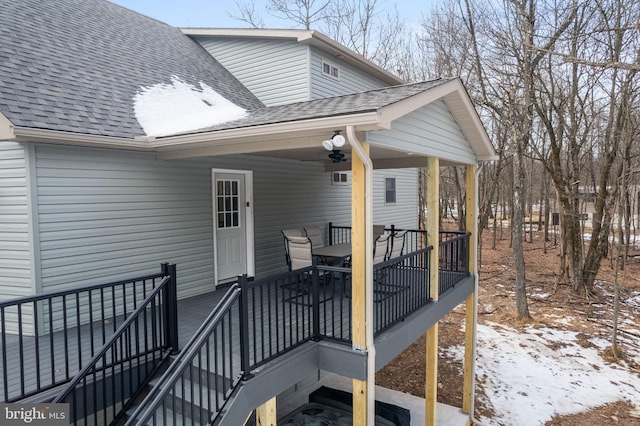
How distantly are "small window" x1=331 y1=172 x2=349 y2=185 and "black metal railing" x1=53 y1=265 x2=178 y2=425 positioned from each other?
5.74 metres

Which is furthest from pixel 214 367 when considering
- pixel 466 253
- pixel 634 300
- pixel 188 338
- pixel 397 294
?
pixel 634 300

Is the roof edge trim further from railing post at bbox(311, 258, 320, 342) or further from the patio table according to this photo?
the patio table

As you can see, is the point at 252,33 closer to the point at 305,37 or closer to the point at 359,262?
the point at 305,37

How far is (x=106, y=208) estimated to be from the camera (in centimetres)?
535

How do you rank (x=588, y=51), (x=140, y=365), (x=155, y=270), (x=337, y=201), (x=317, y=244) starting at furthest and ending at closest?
(x=588, y=51) < (x=337, y=201) < (x=317, y=244) < (x=155, y=270) < (x=140, y=365)

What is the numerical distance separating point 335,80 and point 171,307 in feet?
22.8

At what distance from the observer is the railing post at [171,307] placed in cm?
413

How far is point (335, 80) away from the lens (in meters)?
9.39

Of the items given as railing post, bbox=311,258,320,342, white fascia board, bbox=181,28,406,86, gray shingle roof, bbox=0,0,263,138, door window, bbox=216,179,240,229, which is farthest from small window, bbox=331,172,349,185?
railing post, bbox=311,258,320,342

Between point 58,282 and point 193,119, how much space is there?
114 inches

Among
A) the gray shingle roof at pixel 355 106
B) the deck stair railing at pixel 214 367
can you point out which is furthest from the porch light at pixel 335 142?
the deck stair railing at pixel 214 367

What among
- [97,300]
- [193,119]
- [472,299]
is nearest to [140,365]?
[97,300]

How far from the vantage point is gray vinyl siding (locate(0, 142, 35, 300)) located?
15.3 feet

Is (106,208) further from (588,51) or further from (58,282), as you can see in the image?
(588,51)
